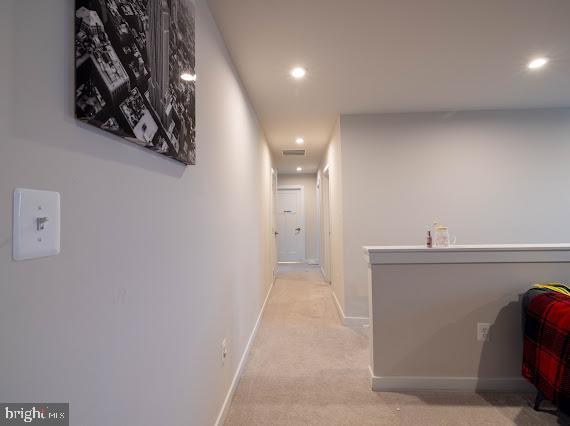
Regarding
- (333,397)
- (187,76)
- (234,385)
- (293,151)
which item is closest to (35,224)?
(187,76)

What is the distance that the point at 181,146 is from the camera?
115 centimetres

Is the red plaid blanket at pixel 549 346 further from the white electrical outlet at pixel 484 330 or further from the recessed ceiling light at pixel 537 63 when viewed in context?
the recessed ceiling light at pixel 537 63

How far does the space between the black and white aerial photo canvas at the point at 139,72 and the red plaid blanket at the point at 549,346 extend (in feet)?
6.82

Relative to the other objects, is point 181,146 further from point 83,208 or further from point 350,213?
point 350,213

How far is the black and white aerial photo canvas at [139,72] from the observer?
24.9 inches

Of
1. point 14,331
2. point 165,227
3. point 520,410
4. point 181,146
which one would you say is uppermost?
point 181,146

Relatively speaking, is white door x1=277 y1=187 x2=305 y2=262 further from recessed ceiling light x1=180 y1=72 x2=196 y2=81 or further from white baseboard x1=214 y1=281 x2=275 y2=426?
recessed ceiling light x1=180 y1=72 x2=196 y2=81

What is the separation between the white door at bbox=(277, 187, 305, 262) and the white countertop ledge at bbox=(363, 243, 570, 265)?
18.6 feet

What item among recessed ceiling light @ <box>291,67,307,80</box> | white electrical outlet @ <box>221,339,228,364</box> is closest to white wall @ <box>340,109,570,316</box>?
recessed ceiling light @ <box>291,67,307,80</box>

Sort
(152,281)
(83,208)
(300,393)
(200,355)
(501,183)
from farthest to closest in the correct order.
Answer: (501,183), (300,393), (200,355), (152,281), (83,208)

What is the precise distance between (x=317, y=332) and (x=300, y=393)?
1.13 m

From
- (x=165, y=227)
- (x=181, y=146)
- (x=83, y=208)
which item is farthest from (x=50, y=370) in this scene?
(x=181, y=146)

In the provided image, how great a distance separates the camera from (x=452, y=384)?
2.07 metres

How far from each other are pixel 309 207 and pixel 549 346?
20.6ft
